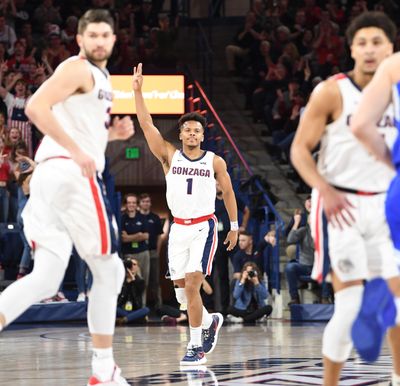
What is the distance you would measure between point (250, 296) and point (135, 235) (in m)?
2.06

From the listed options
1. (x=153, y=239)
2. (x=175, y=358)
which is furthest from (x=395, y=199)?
(x=153, y=239)

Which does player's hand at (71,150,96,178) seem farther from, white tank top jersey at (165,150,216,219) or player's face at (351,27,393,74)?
white tank top jersey at (165,150,216,219)

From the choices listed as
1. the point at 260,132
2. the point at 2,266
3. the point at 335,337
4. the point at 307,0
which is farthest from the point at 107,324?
the point at 307,0

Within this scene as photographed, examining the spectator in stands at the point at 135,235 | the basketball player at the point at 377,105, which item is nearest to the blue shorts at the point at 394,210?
the basketball player at the point at 377,105

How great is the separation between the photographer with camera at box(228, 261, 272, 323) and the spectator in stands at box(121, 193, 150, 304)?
5.39 ft

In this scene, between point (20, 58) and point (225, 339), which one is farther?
point (20, 58)

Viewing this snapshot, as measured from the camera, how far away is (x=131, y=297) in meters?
15.9

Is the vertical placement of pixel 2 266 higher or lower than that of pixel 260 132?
lower

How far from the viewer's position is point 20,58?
1862cm

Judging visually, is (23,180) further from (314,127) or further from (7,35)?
(314,127)

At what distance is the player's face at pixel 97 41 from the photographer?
6.07 m

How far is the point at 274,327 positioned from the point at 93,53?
9.12m

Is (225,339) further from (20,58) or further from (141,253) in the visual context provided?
(20,58)

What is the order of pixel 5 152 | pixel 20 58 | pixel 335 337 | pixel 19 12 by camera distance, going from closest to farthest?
pixel 335 337 → pixel 5 152 → pixel 20 58 → pixel 19 12
